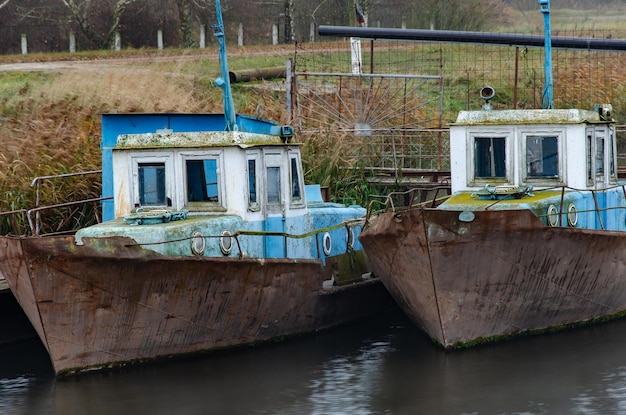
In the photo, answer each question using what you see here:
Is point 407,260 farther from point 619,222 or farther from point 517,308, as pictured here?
point 619,222

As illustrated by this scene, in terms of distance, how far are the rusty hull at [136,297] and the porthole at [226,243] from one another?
33 centimetres

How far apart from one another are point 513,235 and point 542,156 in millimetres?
2111

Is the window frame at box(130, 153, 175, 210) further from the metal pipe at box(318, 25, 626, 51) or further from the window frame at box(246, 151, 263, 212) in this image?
the metal pipe at box(318, 25, 626, 51)

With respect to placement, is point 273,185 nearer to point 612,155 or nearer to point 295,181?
point 295,181

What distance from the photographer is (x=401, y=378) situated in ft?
43.1

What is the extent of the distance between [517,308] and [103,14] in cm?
3436

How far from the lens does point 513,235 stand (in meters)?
13.1

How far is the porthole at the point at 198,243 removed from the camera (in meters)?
13.1

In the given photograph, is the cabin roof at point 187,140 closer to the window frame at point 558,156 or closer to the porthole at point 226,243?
the porthole at point 226,243

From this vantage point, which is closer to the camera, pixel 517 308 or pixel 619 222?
pixel 517 308

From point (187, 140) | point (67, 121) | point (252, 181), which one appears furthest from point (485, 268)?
point (67, 121)

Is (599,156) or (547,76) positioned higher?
(547,76)

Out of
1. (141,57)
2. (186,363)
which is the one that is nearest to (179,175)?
(186,363)

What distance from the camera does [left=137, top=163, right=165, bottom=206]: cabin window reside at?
45.8 feet
